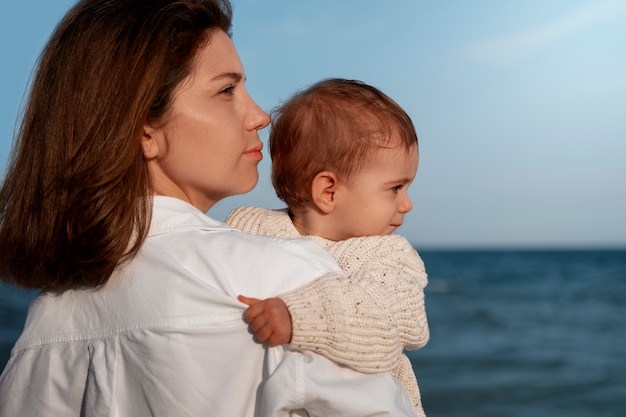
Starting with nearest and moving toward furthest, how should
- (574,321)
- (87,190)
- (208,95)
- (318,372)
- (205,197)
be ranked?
(318,372) → (87,190) → (208,95) → (205,197) → (574,321)

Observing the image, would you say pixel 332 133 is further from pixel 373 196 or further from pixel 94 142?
pixel 94 142

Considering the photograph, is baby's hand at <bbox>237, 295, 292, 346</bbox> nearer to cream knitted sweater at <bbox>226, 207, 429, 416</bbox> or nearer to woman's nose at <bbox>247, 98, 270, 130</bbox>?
cream knitted sweater at <bbox>226, 207, 429, 416</bbox>

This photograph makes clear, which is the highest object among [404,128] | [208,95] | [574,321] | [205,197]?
[574,321]

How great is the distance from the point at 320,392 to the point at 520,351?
12.5m

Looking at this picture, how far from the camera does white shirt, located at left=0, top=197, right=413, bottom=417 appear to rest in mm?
1721

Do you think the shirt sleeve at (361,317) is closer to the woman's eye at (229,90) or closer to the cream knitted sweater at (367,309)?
the cream knitted sweater at (367,309)

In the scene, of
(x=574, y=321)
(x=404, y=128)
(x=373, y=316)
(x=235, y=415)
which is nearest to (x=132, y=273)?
(x=235, y=415)

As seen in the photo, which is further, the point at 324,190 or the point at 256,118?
the point at 324,190

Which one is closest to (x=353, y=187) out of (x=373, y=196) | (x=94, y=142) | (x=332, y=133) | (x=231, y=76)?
(x=373, y=196)

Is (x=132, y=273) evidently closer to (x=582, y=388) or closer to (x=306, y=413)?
(x=306, y=413)

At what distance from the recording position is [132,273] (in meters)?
1.81

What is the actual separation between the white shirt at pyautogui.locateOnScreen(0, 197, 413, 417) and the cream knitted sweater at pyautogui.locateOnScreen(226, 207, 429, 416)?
0.12 feet

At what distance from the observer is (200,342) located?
5.67ft

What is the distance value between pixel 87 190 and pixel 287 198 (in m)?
0.81
